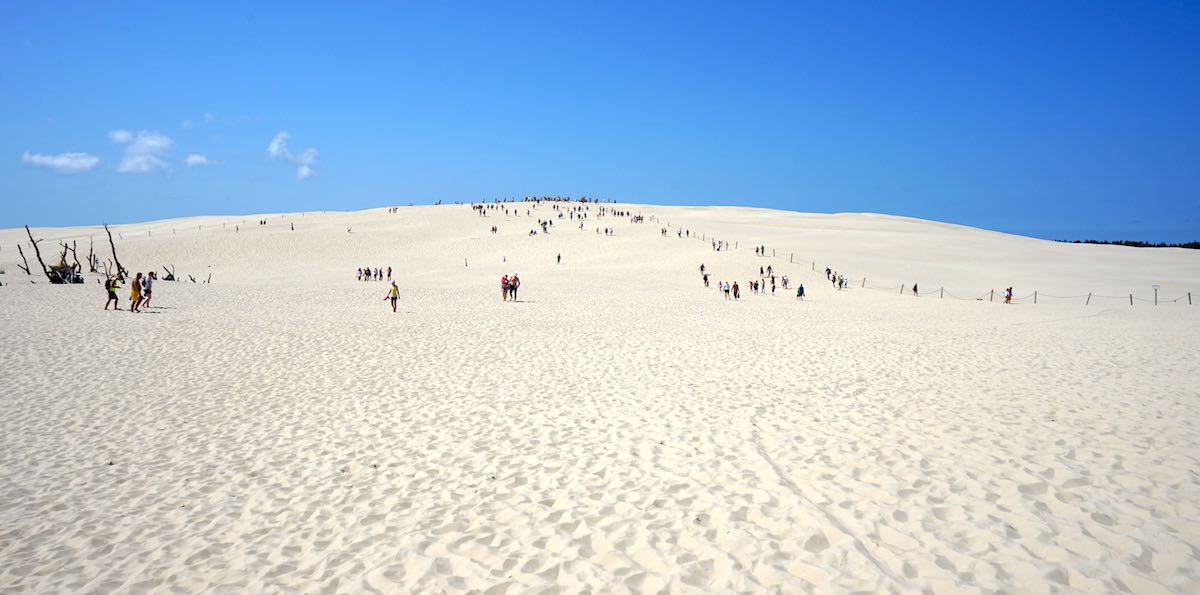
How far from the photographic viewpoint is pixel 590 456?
761 cm

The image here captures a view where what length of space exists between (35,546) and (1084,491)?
10.4m

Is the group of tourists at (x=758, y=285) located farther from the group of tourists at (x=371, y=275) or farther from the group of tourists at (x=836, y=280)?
the group of tourists at (x=371, y=275)

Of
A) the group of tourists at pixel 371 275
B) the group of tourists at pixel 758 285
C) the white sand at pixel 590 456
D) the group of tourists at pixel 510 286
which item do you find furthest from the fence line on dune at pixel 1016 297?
the group of tourists at pixel 371 275

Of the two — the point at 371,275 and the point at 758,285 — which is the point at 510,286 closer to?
the point at 758,285

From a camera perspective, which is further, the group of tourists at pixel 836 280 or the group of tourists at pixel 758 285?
the group of tourists at pixel 836 280

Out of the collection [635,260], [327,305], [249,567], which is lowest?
[249,567]

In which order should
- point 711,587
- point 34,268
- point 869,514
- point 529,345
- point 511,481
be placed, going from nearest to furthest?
point 711,587 → point 869,514 → point 511,481 → point 529,345 → point 34,268

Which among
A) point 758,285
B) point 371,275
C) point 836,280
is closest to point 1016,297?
point 836,280

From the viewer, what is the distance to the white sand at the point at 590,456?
5086 mm

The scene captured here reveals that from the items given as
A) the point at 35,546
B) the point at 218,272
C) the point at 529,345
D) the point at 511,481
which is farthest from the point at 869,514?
the point at 218,272

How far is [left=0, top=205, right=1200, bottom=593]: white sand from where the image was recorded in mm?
5086

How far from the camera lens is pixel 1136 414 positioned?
9.10 metres

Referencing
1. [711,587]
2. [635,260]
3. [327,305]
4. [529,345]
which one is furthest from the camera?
[635,260]

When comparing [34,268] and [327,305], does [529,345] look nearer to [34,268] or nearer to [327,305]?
[327,305]
